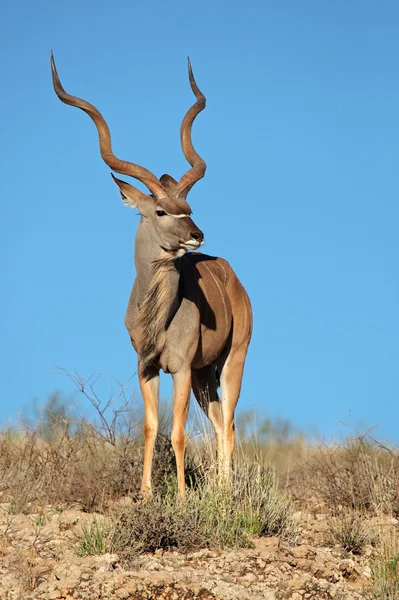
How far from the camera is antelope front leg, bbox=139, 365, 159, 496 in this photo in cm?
874

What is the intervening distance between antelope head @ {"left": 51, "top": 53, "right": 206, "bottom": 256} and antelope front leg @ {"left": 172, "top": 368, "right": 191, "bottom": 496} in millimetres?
1137

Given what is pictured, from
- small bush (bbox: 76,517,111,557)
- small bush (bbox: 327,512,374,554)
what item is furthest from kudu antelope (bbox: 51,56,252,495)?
small bush (bbox: 76,517,111,557)

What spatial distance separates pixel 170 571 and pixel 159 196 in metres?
3.47

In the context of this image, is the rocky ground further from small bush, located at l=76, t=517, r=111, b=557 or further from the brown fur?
the brown fur

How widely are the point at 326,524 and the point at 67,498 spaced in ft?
7.88

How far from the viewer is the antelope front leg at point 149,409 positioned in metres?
8.74

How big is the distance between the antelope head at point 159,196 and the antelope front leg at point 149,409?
1202 mm

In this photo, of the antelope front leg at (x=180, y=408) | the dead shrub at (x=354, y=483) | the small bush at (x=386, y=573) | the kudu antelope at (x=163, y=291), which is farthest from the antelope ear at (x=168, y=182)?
the small bush at (x=386, y=573)

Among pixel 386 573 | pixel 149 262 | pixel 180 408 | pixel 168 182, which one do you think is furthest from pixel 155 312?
pixel 386 573

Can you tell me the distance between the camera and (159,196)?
28.7 ft

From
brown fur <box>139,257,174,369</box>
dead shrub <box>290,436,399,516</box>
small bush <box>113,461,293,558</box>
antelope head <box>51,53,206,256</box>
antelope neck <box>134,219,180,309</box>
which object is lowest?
small bush <box>113,461,293,558</box>

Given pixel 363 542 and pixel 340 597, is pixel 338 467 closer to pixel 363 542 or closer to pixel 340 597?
pixel 363 542

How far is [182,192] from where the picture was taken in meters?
8.94

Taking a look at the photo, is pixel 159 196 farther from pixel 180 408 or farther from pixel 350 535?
pixel 350 535
